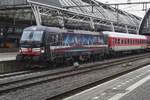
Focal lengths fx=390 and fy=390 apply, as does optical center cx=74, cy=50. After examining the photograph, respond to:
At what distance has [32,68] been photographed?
28812 mm

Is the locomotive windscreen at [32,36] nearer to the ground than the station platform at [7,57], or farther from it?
farther from it

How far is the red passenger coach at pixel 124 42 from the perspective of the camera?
43.2m

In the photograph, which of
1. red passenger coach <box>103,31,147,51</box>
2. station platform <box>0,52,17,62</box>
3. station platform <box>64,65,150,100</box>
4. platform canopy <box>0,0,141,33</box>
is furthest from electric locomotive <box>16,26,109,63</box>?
station platform <box>64,65,150,100</box>

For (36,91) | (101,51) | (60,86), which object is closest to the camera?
(36,91)

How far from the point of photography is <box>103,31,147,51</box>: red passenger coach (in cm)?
4322

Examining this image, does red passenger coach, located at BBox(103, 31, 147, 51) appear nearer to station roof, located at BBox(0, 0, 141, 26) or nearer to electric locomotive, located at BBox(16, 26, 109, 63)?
station roof, located at BBox(0, 0, 141, 26)

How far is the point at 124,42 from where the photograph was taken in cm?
4853

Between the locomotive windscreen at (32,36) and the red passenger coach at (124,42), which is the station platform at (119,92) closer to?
the locomotive windscreen at (32,36)

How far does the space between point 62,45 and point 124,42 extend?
2051cm

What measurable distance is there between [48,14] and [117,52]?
10702 millimetres

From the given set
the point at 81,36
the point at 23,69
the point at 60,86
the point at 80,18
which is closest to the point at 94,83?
the point at 60,86

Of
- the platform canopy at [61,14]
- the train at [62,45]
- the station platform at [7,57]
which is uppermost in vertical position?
the platform canopy at [61,14]

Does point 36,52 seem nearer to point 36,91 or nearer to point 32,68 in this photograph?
point 32,68

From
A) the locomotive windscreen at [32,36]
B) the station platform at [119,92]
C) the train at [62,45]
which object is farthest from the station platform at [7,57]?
the station platform at [119,92]
